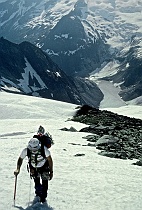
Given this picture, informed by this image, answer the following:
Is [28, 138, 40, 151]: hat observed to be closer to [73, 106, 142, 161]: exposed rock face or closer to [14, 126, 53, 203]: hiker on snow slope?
[14, 126, 53, 203]: hiker on snow slope

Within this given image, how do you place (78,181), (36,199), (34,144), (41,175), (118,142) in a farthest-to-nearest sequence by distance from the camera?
(118,142)
(78,181)
(36,199)
(41,175)
(34,144)

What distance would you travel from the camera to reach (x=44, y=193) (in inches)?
585

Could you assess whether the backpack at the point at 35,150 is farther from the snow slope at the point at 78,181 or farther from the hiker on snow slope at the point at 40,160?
the snow slope at the point at 78,181

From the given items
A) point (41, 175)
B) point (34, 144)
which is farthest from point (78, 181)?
point (34, 144)

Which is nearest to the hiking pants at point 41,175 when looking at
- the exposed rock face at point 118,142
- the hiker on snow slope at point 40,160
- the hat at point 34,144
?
the hiker on snow slope at point 40,160

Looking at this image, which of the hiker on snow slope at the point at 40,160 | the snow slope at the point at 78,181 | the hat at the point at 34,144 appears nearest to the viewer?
the hat at the point at 34,144

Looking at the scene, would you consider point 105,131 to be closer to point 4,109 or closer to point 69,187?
point 69,187

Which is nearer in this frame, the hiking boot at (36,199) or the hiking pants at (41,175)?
the hiking pants at (41,175)

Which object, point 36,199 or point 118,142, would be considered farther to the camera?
point 118,142

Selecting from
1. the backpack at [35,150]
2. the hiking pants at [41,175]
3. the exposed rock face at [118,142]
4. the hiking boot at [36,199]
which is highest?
the backpack at [35,150]

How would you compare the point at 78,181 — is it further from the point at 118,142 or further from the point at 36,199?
the point at 118,142

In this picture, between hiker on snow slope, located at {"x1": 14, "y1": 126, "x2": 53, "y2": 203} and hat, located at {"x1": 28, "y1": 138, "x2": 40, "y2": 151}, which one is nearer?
hat, located at {"x1": 28, "y1": 138, "x2": 40, "y2": 151}

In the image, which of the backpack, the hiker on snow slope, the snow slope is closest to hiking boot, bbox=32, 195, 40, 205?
the hiker on snow slope

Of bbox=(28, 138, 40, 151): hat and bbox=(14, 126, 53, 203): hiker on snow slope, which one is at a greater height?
bbox=(28, 138, 40, 151): hat
